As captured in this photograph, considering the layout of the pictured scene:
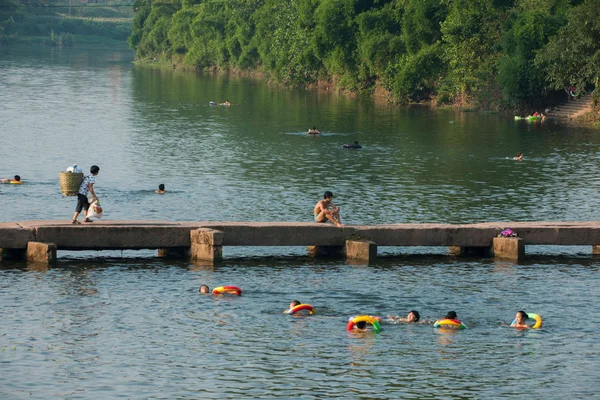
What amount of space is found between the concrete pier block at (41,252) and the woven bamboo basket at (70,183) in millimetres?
5299

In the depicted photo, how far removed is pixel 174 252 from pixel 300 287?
20.2ft

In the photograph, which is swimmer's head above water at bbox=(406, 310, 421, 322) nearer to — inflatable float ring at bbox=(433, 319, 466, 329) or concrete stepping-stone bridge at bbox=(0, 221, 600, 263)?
inflatable float ring at bbox=(433, 319, 466, 329)

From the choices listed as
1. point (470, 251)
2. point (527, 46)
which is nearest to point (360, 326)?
point (470, 251)

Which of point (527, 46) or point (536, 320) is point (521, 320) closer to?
point (536, 320)

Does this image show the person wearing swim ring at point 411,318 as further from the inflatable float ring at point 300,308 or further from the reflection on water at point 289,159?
the reflection on water at point 289,159

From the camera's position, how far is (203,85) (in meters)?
132

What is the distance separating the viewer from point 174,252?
39.5 metres

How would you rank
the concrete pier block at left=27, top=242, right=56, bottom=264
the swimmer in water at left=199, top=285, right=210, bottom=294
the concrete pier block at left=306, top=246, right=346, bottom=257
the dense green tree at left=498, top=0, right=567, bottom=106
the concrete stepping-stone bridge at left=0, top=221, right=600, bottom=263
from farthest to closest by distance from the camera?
the dense green tree at left=498, top=0, right=567, bottom=106 < the concrete pier block at left=306, top=246, right=346, bottom=257 < the concrete stepping-stone bridge at left=0, top=221, right=600, bottom=263 < the concrete pier block at left=27, top=242, right=56, bottom=264 < the swimmer in water at left=199, top=285, right=210, bottom=294

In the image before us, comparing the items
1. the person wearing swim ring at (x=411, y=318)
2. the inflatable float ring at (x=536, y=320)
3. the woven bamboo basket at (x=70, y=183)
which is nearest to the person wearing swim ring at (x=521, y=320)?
the inflatable float ring at (x=536, y=320)

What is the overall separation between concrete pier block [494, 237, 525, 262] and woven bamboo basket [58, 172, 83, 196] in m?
15.2

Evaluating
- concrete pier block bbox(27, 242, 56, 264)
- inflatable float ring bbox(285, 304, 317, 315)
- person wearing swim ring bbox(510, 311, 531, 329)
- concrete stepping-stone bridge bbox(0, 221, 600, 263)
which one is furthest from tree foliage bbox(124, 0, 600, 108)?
inflatable float ring bbox(285, 304, 317, 315)

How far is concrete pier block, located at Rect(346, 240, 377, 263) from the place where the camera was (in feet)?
127

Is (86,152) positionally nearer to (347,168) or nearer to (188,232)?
(347,168)

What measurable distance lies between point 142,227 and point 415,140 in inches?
1576
